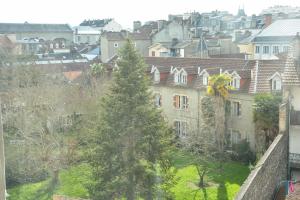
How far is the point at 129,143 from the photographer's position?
464cm

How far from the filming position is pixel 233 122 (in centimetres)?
696

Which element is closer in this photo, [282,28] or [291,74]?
[291,74]

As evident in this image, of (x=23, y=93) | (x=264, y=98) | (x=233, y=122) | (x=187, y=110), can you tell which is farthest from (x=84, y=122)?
(x=264, y=98)

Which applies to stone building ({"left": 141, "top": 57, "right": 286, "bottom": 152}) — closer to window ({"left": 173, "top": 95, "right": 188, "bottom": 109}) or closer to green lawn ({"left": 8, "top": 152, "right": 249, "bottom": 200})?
window ({"left": 173, "top": 95, "right": 188, "bottom": 109})

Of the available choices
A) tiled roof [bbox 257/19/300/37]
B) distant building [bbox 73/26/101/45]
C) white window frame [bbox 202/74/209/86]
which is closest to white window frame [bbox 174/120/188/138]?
white window frame [bbox 202/74/209/86]

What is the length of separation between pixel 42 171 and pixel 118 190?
1638 mm

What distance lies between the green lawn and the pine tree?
15.4 inches

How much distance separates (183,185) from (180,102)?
2.38 metres

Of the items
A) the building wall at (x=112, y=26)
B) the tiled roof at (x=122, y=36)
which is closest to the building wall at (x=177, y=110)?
the tiled roof at (x=122, y=36)

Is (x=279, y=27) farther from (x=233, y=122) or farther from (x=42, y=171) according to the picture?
(x=42, y=171)

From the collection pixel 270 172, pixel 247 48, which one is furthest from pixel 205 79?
pixel 247 48

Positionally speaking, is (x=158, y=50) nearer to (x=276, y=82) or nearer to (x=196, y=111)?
(x=196, y=111)

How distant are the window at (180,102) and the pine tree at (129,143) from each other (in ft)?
8.72

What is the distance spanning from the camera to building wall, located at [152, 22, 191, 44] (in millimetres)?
12372
